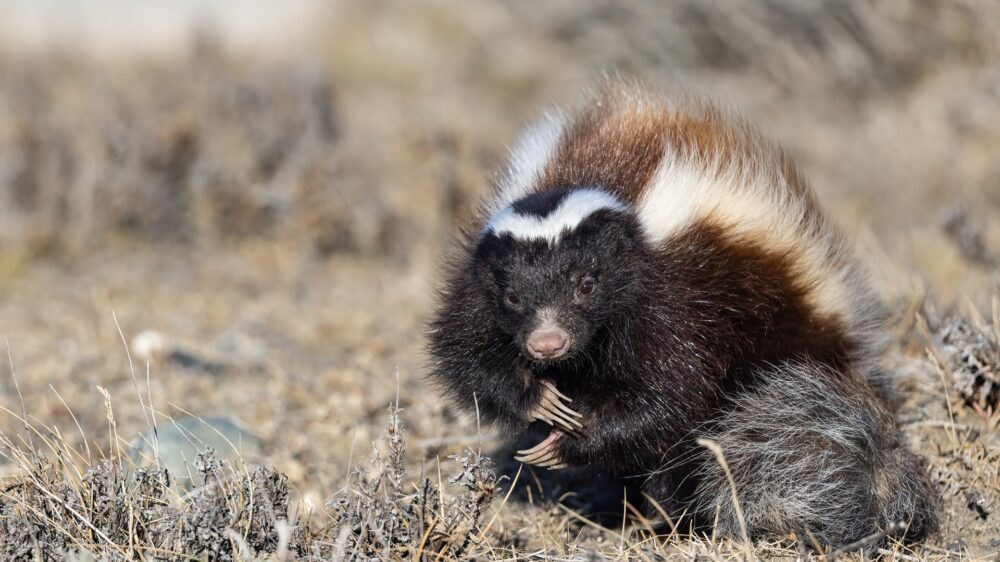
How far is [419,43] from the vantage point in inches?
644

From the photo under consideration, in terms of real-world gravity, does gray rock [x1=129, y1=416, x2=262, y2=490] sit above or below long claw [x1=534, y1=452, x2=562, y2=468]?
below

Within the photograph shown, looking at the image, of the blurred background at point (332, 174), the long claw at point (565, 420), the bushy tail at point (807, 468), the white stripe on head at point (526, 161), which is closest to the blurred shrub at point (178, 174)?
the blurred background at point (332, 174)

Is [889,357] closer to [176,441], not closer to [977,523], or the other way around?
[977,523]

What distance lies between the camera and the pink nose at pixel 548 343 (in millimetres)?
4016

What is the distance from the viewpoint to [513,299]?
4230 millimetres

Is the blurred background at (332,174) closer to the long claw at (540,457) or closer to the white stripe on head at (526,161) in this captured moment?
the white stripe on head at (526,161)

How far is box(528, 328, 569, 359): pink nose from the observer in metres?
4.02

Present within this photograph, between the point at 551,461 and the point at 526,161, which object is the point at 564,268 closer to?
the point at 551,461

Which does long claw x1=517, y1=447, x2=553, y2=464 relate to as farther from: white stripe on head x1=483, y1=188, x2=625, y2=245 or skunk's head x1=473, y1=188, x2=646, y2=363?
white stripe on head x1=483, y1=188, x2=625, y2=245

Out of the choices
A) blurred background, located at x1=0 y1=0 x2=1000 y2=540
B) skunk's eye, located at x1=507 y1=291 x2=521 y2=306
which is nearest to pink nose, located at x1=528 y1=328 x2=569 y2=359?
skunk's eye, located at x1=507 y1=291 x2=521 y2=306

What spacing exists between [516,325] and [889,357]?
233 cm

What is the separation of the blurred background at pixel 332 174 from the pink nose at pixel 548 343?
2.39 m

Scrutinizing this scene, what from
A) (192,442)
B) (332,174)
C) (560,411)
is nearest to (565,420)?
(560,411)

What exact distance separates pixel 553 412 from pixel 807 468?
3.42ft
